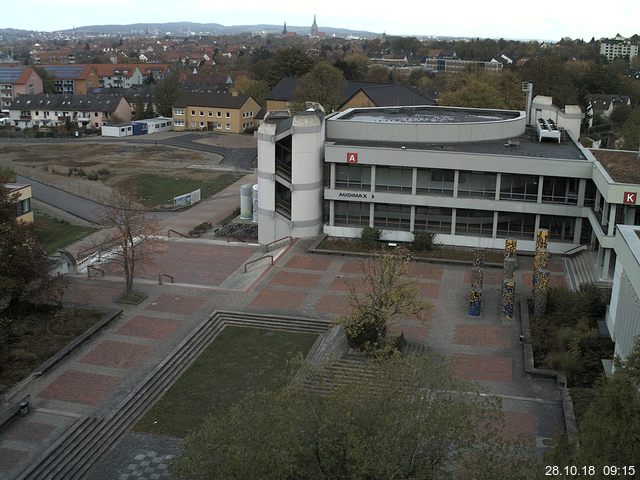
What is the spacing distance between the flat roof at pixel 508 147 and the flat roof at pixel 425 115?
275 centimetres

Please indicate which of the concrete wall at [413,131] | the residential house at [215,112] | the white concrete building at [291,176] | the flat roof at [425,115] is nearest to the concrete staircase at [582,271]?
the concrete wall at [413,131]

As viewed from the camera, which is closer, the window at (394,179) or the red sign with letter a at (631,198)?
the red sign with letter a at (631,198)

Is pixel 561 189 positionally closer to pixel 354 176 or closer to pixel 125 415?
pixel 354 176

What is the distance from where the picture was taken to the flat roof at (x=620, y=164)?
34.4m

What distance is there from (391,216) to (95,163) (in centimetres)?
4212

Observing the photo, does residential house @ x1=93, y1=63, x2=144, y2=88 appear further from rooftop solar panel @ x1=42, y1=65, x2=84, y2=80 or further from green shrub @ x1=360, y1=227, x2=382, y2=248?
green shrub @ x1=360, y1=227, x2=382, y2=248

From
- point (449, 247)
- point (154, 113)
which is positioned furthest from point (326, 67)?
point (449, 247)

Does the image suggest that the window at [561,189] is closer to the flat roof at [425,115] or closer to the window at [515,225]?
the window at [515,225]

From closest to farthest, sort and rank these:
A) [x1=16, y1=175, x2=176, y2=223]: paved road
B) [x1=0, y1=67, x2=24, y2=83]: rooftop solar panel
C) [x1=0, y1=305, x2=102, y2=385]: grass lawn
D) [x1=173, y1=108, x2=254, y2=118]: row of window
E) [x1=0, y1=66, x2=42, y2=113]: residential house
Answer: [x1=0, y1=305, x2=102, y2=385]: grass lawn
[x1=16, y1=175, x2=176, y2=223]: paved road
[x1=173, y1=108, x2=254, y2=118]: row of window
[x1=0, y1=66, x2=42, y2=113]: residential house
[x1=0, y1=67, x2=24, y2=83]: rooftop solar panel

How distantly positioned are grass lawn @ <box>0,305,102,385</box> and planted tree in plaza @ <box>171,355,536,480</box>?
44.1 ft

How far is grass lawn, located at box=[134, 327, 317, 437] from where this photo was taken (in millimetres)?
23016

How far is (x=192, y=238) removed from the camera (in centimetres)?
4366

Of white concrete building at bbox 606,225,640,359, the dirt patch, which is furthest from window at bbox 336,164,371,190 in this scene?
the dirt patch

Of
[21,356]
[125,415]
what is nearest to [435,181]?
[125,415]
